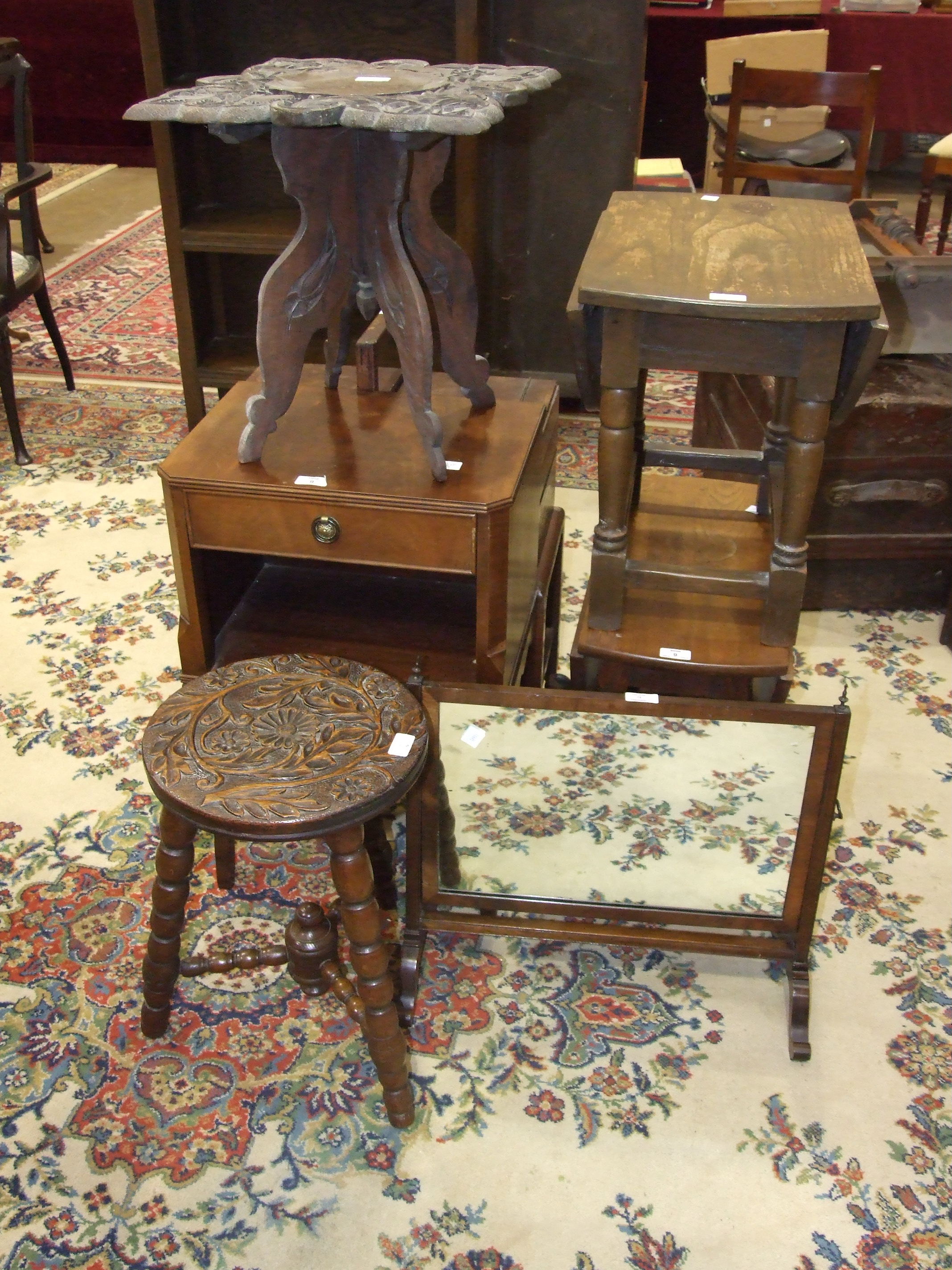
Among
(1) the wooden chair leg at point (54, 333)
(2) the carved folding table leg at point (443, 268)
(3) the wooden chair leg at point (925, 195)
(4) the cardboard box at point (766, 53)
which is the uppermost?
(2) the carved folding table leg at point (443, 268)

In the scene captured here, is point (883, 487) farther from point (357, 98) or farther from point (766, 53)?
point (766, 53)

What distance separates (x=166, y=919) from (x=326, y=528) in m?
Answer: 0.67

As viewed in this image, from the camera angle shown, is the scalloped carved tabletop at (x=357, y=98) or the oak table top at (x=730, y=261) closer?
the scalloped carved tabletop at (x=357, y=98)

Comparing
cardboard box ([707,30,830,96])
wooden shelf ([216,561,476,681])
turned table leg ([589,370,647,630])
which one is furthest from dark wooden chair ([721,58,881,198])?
wooden shelf ([216,561,476,681])

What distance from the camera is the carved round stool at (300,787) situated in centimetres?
160

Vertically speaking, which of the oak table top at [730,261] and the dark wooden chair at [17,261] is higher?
the oak table top at [730,261]

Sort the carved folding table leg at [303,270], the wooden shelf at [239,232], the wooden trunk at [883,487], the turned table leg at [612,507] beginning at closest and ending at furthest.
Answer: the carved folding table leg at [303,270]
the turned table leg at [612,507]
the wooden trunk at [883,487]
the wooden shelf at [239,232]

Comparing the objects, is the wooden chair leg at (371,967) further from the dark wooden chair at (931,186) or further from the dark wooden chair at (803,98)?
the dark wooden chair at (931,186)

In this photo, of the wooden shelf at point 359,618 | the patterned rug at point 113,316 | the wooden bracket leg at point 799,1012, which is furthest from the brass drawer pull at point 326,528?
the patterned rug at point 113,316

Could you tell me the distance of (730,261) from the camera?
1.93m

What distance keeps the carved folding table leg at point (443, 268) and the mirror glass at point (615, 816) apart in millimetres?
683

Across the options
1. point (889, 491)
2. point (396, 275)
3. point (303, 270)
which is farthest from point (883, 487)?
point (303, 270)

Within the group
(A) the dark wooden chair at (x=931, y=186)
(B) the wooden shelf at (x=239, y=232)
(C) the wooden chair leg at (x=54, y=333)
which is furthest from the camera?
(A) the dark wooden chair at (x=931, y=186)

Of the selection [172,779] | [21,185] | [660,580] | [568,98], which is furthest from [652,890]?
[21,185]
